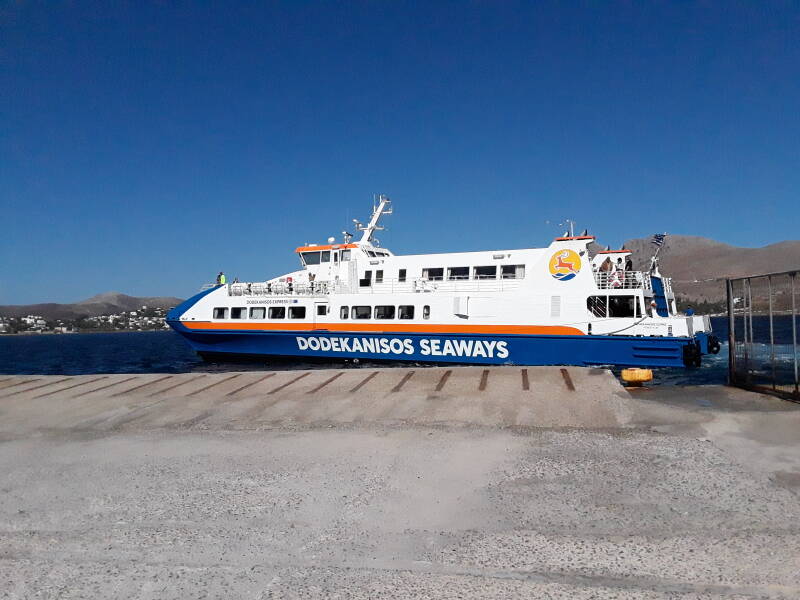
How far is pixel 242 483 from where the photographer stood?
15.5 feet

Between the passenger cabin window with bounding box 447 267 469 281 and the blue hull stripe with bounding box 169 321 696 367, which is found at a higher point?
the passenger cabin window with bounding box 447 267 469 281

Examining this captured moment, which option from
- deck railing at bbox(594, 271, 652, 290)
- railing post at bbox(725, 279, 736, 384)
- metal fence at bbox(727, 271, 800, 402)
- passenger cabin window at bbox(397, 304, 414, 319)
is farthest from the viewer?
passenger cabin window at bbox(397, 304, 414, 319)

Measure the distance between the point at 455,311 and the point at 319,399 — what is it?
10.7 meters

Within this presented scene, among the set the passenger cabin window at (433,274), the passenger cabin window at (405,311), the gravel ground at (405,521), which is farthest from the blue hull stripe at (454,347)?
the gravel ground at (405,521)

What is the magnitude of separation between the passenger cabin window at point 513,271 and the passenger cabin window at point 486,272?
0.93ft

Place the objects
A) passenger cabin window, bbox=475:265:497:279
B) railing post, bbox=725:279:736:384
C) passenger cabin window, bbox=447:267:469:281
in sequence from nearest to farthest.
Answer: railing post, bbox=725:279:736:384
passenger cabin window, bbox=475:265:497:279
passenger cabin window, bbox=447:267:469:281

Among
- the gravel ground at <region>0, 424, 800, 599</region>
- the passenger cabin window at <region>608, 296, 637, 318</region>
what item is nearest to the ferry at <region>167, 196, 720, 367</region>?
the passenger cabin window at <region>608, 296, 637, 318</region>

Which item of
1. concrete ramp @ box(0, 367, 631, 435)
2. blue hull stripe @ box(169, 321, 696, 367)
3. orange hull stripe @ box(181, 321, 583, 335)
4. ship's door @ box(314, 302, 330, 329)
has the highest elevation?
ship's door @ box(314, 302, 330, 329)

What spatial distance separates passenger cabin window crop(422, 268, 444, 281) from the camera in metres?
20.2

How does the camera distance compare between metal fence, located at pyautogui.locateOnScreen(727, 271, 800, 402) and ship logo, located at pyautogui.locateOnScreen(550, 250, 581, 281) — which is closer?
metal fence, located at pyautogui.locateOnScreen(727, 271, 800, 402)

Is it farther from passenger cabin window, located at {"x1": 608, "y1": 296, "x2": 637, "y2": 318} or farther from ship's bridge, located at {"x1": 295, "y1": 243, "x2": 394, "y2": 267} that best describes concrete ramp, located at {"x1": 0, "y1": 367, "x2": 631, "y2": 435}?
ship's bridge, located at {"x1": 295, "y1": 243, "x2": 394, "y2": 267}

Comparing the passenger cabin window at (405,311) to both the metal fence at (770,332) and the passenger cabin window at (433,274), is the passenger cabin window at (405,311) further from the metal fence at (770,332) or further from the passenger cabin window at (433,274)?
the metal fence at (770,332)

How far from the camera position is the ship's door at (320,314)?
2073 centimetres

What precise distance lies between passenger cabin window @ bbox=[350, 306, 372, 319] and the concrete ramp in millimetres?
9225
